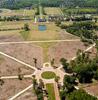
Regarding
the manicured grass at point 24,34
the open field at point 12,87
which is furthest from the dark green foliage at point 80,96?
the manicured grass at point 24,34

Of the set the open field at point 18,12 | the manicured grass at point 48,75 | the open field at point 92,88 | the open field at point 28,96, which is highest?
the open field at point 18,12

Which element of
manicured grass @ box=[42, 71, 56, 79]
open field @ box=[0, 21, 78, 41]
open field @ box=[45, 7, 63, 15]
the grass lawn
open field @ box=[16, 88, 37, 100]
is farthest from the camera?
open field @ box=[45, 7, 63, 15]

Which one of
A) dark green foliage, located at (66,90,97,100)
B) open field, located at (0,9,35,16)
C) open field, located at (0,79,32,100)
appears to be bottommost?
open field, located at (0,79,32,100)

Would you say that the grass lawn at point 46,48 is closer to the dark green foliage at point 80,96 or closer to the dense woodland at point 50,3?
the dark green foliage at point 80,96

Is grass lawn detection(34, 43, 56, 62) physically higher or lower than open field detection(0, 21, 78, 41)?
lower

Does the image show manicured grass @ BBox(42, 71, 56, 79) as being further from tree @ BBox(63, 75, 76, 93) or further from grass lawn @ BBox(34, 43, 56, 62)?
grass lawn @ BBox(34, 43, 56, 62)

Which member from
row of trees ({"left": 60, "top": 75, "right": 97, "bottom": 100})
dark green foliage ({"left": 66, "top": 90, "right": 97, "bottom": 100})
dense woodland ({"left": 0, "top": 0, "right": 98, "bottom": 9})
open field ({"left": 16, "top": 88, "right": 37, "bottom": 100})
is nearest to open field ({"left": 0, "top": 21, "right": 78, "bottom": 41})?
row of trees ({"left": 60, "top": 75, "right": 97, "bottom": 100})

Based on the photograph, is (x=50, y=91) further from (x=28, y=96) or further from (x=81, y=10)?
(x=81, y=10)
